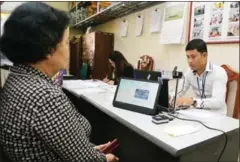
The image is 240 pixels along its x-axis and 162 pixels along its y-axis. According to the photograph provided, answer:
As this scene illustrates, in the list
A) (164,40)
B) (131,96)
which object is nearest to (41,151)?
(131,96)

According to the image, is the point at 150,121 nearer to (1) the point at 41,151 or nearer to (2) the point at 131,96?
(2) the point at 131,96

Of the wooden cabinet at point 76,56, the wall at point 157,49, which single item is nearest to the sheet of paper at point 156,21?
the wall at point 157,49

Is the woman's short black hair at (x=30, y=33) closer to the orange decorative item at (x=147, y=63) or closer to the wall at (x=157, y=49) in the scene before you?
the wall at (x=157, y=49)

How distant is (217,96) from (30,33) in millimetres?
1525

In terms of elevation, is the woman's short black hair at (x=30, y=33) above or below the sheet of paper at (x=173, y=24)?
below

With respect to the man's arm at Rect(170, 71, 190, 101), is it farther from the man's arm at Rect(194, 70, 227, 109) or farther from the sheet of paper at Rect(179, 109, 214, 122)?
the sheet of paper at Rect(179, 109, 214, 122)

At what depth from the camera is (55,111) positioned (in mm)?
646

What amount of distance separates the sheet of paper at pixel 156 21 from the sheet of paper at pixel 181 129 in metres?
1.88

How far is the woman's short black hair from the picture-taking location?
2.21ft

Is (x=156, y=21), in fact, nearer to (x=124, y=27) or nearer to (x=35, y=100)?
(x=124, y=27)

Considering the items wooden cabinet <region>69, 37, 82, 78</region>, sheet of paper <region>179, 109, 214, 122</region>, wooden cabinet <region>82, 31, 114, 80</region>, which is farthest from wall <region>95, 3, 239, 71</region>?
wooden cabinet <region>69, 37, 82, 78</region>

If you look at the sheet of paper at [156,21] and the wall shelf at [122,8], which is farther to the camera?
the wall shelf at [122,8]

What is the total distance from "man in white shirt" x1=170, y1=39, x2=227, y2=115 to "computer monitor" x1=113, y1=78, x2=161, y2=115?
0.34 metres

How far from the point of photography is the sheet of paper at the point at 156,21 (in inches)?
108
